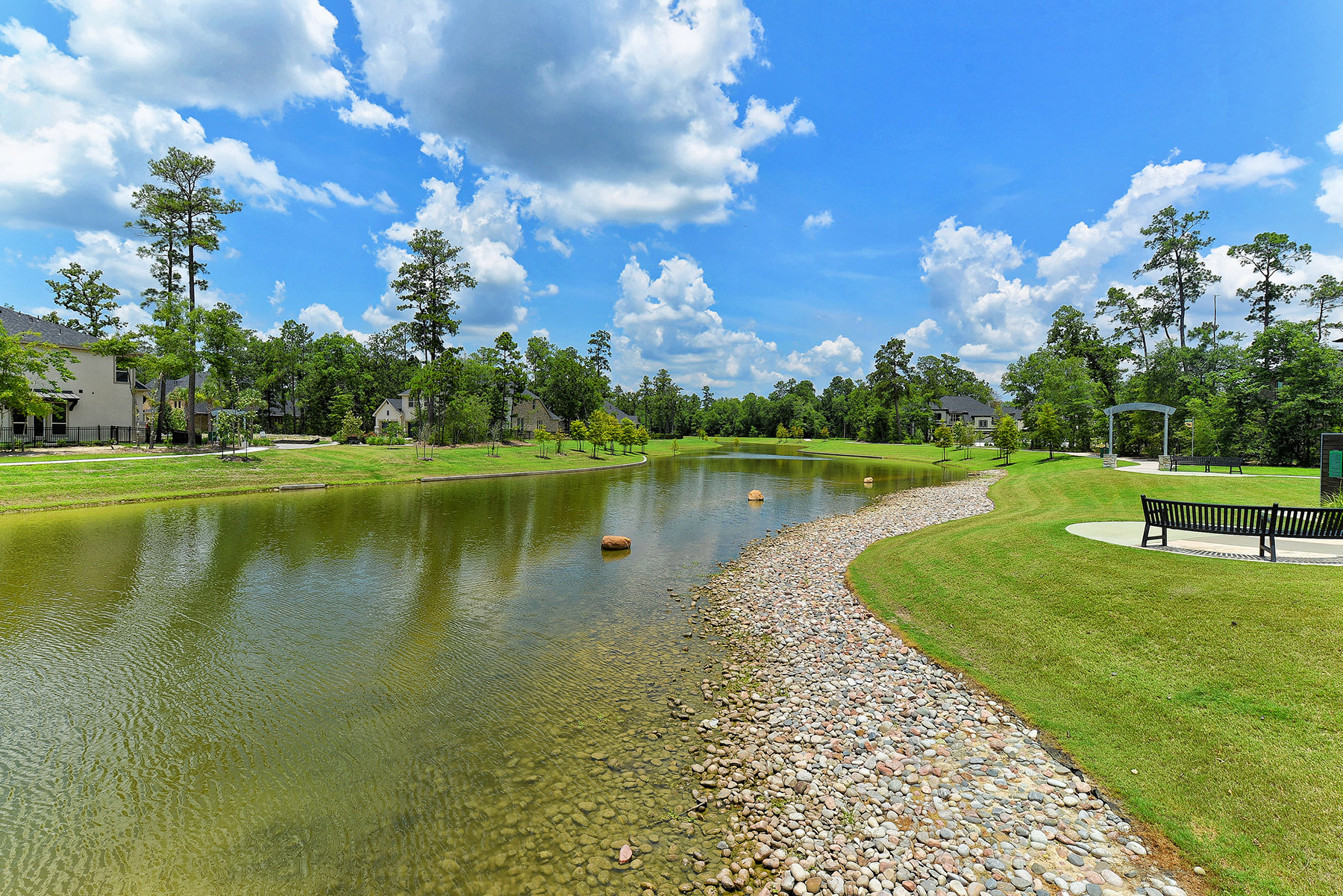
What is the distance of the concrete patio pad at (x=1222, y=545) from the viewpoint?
1013cm

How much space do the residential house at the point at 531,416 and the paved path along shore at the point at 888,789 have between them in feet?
243

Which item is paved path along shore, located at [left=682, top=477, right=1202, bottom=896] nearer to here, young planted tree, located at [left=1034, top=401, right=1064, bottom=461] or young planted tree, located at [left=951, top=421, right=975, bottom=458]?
young planted tree, located at [left=1034, top=401, right=1064, bottom=461]

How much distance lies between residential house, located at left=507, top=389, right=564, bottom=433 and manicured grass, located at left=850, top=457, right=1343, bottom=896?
7327cm

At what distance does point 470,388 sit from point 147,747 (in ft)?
222

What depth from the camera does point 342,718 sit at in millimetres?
7773

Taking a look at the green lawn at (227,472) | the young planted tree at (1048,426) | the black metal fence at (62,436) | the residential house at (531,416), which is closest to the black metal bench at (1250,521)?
the green lawn at (227,472)

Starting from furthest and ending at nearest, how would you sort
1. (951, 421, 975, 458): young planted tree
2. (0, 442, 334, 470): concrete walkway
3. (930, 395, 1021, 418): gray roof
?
(930, 395, 1021, 418): gray roof < (951, 421, 975, 458): young planted tree < (0, 442, 334, 470): concrete walkway

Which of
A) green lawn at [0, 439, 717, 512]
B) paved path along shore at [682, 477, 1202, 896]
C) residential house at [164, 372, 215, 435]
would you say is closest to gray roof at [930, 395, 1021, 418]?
green lawn at [0, 439, 717, 512]

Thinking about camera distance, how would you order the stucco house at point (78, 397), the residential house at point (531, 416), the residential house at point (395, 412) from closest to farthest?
the stucco house at point (78, 397), the residential house at point (395, 412), the residential house at point (531, 416)

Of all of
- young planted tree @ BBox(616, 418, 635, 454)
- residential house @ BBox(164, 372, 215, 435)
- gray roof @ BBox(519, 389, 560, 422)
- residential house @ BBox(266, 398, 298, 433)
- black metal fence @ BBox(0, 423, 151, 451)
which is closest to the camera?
black metal fence @ BBox(0, 423, 151, 451)

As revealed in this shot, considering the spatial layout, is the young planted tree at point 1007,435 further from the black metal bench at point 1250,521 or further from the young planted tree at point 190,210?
the young planted tree at point 190,210

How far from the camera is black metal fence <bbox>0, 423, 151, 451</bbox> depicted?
3419 centimetres

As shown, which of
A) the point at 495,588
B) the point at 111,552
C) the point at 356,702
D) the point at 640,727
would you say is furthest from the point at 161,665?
the point at 111,552

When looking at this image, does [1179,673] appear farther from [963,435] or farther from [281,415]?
[281,415]
